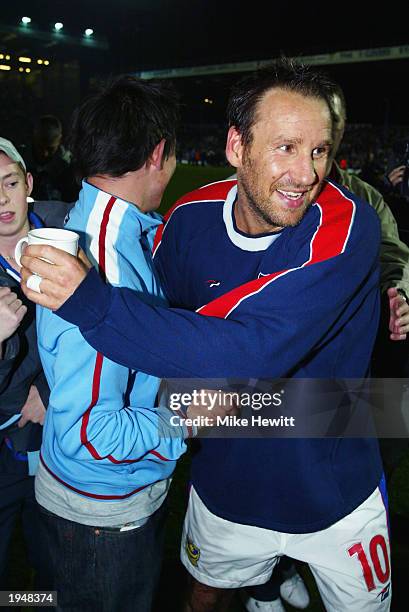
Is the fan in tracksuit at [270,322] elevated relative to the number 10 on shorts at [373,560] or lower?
elevated

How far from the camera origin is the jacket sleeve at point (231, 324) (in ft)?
3.33

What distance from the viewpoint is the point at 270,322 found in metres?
1.08

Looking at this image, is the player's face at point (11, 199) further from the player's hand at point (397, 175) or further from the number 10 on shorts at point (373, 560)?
the player's hand at point (397, 175)

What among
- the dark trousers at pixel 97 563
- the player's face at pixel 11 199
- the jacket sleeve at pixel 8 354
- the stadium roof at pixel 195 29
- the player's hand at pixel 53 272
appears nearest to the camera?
the player's hand at pixel 53 272

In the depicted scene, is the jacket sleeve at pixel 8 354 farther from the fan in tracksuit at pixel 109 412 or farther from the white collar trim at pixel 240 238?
the white collar trim at pixel 240 238

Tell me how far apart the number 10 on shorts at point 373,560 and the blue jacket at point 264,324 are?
0.33 ft

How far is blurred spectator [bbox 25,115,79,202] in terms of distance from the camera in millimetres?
4391

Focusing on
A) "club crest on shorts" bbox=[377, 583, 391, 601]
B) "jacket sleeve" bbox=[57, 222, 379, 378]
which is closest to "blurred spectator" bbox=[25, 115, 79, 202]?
"jacket sleeve" bbox=[57, 222, 379, 378]

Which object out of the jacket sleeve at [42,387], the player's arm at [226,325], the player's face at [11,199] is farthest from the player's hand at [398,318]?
the player's face at [11,199]

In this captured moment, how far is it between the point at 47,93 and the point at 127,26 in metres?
3.98

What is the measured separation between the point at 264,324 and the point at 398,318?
0.74 meters

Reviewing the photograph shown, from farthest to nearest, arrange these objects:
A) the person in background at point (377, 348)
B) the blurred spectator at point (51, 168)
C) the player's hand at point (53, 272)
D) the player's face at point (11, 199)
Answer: the blurred spectator at point (51, 168), the person in background at point (377, 348), the player's face at point (11, 199), the player's hand at point (53, 272)

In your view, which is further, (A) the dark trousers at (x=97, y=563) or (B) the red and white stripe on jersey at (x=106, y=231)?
(A) the dark trousers at (x=97, y=563)

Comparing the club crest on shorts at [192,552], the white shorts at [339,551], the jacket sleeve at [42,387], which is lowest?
the club crest on shorts at [192,552]
